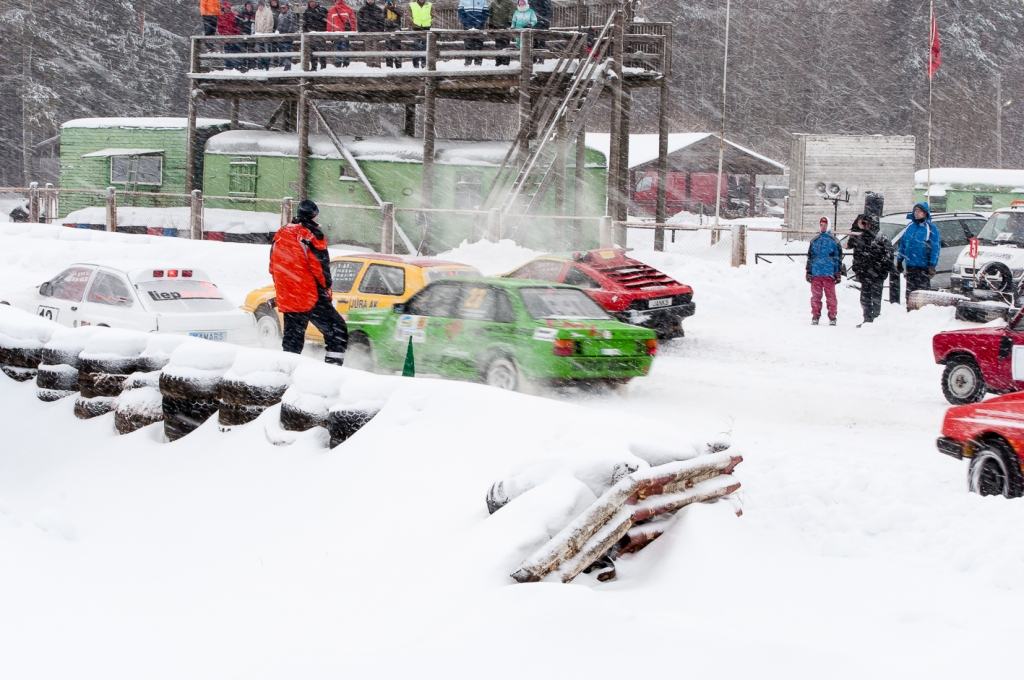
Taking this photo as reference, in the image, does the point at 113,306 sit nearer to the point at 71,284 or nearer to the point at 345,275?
the point at 71,284

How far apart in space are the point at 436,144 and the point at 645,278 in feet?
42.6

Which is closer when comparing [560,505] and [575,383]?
[560,505]

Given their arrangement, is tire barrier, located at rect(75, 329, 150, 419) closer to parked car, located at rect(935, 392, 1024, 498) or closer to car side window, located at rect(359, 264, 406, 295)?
car side window, located at rect(359, 264, 406, 295)

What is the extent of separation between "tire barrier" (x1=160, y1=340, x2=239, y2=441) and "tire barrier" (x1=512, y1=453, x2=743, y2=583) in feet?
11.0

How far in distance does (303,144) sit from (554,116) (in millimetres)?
6645

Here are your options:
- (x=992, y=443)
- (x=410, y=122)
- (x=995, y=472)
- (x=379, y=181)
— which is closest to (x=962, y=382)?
(x=992, y=443)

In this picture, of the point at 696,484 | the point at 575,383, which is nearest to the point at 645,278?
the point at 575,383

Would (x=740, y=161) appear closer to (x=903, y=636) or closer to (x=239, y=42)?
(x=239, y=42)

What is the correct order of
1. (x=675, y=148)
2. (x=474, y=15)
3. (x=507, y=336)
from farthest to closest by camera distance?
(x=675, y=148) < (x=474, y=15) < (x=507, y=336)

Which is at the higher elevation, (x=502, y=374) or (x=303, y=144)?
(x=303, y=144)

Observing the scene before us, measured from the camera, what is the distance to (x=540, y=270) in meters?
14.7

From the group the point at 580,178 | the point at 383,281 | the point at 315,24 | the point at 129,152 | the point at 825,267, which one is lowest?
the point at 383,281

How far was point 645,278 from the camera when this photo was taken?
47.7ft

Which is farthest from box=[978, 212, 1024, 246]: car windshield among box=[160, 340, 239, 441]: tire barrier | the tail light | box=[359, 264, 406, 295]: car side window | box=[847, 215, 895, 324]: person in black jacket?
box=[160, 340, 239, 441]: tire barrier
